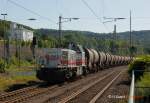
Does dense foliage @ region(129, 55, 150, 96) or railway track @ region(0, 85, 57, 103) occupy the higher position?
dense foliage @ region(129, 55, 150, 96)

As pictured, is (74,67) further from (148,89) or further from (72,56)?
(148,89)

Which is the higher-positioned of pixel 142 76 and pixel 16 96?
pixel 142 76

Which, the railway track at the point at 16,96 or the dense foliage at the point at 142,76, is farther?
the railway track at the point at 16,96

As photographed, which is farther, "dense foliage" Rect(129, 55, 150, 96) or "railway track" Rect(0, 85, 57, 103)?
"railway track" Rect(0, 85, 57, 103)

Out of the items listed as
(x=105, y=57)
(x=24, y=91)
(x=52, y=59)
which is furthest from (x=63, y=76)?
(x=105, y=57)

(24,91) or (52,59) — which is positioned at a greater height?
(52,59)

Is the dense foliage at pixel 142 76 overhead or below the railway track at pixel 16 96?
overhead

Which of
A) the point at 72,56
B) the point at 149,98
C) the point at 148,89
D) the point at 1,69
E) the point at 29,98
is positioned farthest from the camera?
the point at 1,69

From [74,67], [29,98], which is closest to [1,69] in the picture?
[74,67]

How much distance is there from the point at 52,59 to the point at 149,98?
1756 cm

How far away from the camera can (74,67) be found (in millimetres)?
35375

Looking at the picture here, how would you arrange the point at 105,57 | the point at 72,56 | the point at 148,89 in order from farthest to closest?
the point at 105,57, the point at 72,56, the point at 148,89

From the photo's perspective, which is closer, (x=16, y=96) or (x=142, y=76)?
(x=16, y=96)

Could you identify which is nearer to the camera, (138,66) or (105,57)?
(138,66)
